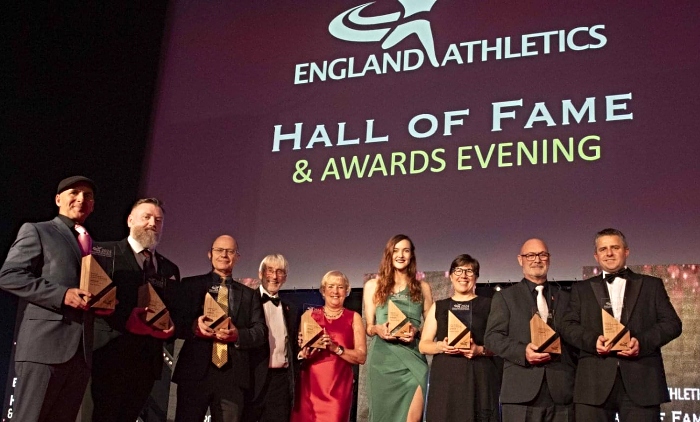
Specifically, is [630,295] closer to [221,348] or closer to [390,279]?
[390,279]

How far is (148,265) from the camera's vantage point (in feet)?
13.0

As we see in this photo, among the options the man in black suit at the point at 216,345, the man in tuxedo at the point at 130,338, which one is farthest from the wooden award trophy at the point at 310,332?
the man in tuxedo at the point at 130,338

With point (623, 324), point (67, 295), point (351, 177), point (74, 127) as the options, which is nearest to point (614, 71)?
point (351, 177)

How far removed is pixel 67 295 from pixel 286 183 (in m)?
3.00

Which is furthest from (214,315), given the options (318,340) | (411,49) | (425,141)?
(411,49)

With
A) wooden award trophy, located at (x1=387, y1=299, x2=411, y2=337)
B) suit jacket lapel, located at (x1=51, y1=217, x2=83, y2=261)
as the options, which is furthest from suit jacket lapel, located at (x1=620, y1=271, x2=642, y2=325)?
suit jacket lapel, located at (x1=51, y1=217, x2=83, y2=261)

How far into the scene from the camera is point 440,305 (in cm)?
413

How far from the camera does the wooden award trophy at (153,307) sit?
3.68 metres

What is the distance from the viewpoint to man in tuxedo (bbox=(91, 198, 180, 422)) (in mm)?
3643

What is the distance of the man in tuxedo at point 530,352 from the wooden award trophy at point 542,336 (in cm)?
4

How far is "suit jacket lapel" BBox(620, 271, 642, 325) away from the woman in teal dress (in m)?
1.11

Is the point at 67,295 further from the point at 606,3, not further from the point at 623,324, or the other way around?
the point at 606,3

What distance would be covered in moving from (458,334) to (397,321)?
15.6 inches

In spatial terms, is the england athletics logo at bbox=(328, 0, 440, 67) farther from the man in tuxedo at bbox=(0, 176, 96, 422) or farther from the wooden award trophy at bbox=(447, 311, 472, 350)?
the man in tuxedo at bbox=(0, 176, 96, 422)
